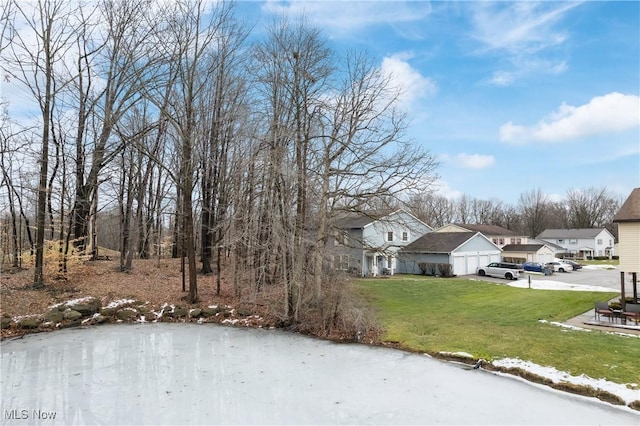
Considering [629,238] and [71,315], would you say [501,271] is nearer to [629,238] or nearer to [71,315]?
[629,238]

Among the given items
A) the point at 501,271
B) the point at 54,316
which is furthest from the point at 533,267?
the point at 54,316

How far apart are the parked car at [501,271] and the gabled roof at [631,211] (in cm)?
1243

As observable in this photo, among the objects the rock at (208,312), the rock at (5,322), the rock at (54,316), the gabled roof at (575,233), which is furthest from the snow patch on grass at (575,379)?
the gabled roof at (575,233)

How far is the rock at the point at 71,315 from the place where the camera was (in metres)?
12.2

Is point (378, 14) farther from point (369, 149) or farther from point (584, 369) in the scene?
point (584, 369)

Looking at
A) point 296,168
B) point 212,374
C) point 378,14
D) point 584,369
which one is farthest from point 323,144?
point 584,369

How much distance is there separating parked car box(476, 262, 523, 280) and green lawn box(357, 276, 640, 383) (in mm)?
5858

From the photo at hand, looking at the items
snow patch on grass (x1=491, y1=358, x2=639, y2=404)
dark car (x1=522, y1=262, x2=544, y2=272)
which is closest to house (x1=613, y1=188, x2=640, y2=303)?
snow patch on grass (x1=491, y1=358, x2=639, y2=404)

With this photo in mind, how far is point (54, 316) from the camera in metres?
12.0

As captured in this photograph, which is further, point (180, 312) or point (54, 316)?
point (180, 312)

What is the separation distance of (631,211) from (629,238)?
0.95m

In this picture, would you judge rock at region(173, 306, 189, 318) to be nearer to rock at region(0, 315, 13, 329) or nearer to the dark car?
rock at region(0, 315, 13, 329)

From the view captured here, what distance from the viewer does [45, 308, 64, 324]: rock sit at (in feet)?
38.9

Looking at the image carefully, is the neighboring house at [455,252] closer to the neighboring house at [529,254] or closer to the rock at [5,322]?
the neighboring house at [529,254]
